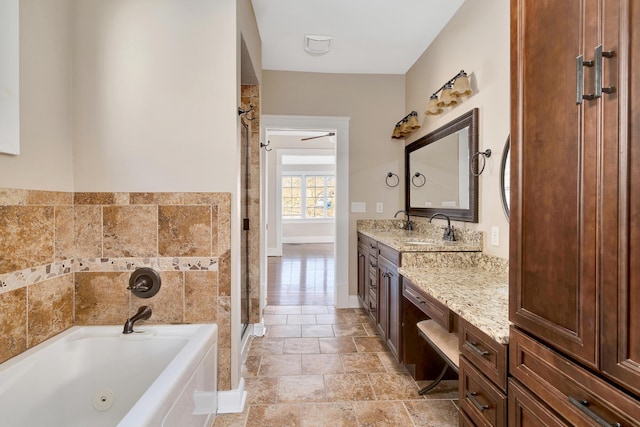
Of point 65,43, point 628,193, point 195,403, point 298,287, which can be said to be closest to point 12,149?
point 65,43

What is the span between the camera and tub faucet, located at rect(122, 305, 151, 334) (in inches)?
66.3

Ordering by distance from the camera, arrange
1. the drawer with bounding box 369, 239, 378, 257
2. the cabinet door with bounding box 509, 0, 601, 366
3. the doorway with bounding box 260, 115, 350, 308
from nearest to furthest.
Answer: the cabinet door with bounding box 509, 0, 601, 366
the drawer with bounding box 369, 239, 378, 257
the doorway with bounding box 260, 115, 350, 308

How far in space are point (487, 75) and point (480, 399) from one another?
74.3 inches

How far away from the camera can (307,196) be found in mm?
8594

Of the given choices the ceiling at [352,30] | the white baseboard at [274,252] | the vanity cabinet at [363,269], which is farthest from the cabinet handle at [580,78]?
the white baseboard at [274,252]

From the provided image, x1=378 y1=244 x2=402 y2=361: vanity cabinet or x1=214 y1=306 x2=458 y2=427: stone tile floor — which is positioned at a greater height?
x1=378 y1=244 x2=402 y2=361: vanity cabinet

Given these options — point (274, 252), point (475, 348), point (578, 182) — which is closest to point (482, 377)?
point (475, 348)

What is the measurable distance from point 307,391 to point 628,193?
1968 mm

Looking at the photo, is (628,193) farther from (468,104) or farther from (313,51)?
(313,51)

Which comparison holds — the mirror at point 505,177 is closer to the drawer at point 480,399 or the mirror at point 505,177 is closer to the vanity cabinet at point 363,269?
the drawer at point 480,399

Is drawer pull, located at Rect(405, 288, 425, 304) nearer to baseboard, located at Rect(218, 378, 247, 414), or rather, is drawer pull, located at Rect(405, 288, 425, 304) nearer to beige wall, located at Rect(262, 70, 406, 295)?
baseboard, located at Rect(218, 378, 247, 414)

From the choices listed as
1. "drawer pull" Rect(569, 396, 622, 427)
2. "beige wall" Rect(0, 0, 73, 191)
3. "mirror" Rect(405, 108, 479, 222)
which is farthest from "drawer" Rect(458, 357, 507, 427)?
"beige wall" Rect(0, 0, 73, 191)

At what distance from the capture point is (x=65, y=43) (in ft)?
5.78

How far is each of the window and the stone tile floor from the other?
18.8 feet
